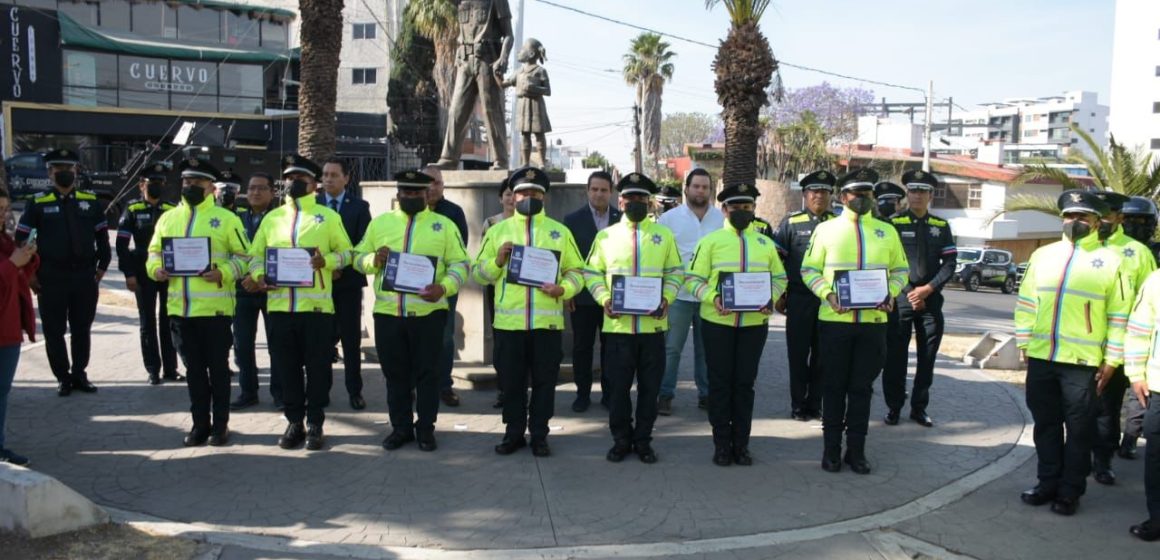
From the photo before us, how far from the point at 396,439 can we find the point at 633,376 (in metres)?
1.82

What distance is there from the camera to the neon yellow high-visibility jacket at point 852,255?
611 centimetres

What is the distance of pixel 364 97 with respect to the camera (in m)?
49.0

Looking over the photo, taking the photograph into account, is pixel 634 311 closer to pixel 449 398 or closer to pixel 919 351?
pixel 449 398

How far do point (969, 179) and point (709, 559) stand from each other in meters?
44.1

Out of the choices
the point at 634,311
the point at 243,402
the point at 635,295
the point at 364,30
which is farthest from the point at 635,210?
the point at 364,30

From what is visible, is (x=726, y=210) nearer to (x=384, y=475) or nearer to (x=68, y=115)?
(x=384, y=475)

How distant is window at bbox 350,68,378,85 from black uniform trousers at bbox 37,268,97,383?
43.5 meters

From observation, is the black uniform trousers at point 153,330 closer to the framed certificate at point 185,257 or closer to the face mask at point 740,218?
the framed certificate at point 185,257

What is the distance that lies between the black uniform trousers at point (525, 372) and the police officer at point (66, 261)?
4.18 meters

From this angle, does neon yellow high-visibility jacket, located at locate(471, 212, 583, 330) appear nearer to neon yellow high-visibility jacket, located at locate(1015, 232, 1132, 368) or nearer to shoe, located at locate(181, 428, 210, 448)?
shoe, located at locate(181, 428, 210, 448)

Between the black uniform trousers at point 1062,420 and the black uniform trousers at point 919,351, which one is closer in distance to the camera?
the black uniform trousers at point 1062,420

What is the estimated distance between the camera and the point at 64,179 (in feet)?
25.3

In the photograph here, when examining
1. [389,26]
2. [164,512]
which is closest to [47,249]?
[164,512]

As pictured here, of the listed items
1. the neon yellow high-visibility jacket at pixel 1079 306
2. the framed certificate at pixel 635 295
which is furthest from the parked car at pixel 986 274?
the framed certificate at pixel 635 295
